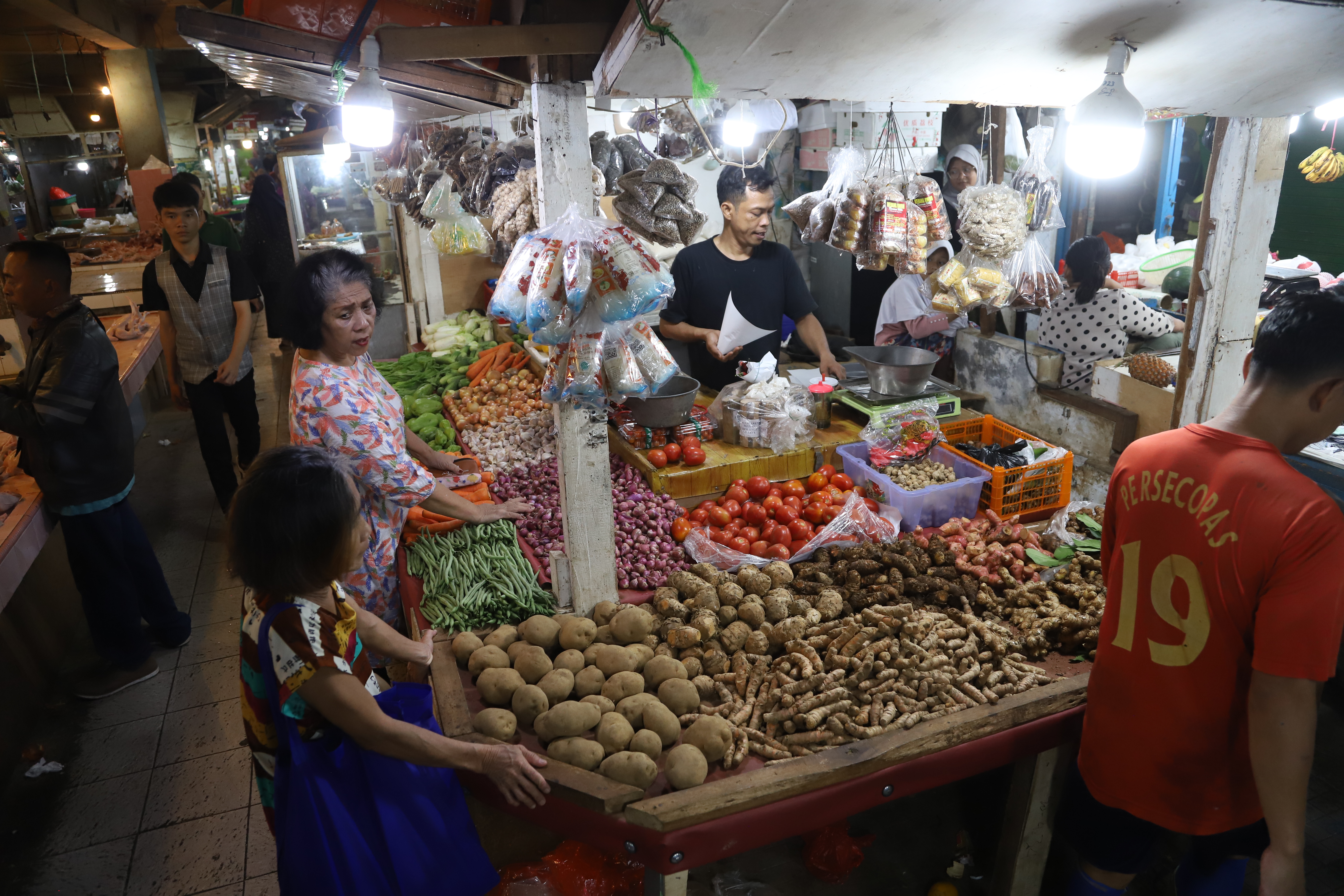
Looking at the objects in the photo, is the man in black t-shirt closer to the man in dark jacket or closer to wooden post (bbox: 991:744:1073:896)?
wooden post (bbox: 991:744:1073:896)

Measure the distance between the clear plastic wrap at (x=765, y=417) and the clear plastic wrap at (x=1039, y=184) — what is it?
154cm

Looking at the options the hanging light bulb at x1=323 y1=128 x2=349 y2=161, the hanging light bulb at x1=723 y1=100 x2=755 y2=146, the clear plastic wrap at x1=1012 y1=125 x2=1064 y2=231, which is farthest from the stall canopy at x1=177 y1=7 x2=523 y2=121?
the clear plastic wrap at x1=1012 y1=125 x2=1064 y2=231

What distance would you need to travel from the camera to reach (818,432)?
403cm

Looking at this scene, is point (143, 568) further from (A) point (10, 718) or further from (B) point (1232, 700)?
(B) point (1232, 700)

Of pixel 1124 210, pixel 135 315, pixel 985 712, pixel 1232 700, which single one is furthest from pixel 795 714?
pixel 1124 210

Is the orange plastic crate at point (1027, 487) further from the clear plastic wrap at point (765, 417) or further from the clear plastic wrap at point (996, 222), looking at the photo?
the clear plastic wrap at point (996, 222)

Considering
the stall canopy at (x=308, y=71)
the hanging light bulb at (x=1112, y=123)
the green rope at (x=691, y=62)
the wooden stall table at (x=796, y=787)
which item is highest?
the stall canopy at (x=308, y=71)

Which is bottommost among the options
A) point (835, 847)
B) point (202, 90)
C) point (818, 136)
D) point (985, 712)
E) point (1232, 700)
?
point (835, 847)

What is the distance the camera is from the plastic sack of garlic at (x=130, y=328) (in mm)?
6297

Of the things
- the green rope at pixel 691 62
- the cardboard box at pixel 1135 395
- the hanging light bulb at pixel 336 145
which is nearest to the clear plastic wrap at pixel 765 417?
the green rope at pixel 691 62

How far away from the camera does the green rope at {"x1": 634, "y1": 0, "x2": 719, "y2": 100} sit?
6.56 feet

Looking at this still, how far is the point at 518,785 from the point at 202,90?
73.7ft

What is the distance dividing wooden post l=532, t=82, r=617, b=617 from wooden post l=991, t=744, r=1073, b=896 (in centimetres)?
153

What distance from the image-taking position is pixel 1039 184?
402 cm
